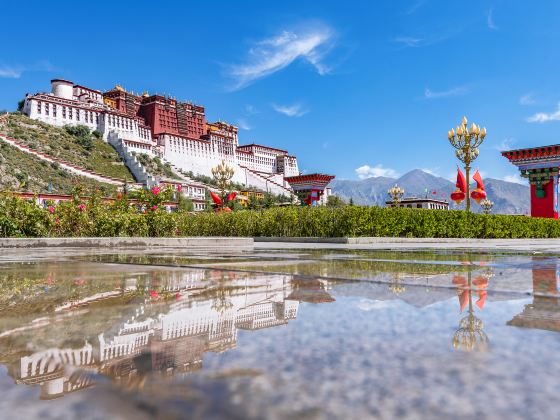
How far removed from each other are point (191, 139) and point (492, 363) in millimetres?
95718

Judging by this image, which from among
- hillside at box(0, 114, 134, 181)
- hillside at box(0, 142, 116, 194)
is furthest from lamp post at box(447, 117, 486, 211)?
hillside at box(0, 114, 134, 181)

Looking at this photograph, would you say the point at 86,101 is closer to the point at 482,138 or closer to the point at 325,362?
the point at 482,138

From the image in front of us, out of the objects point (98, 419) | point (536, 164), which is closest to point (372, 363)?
point (98, 419)

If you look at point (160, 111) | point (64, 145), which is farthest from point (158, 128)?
point (64, 145)

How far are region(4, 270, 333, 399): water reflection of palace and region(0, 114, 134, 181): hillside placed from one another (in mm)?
77499

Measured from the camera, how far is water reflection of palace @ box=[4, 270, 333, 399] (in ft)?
3.50

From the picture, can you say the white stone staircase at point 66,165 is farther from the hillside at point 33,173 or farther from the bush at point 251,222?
the bush at point 251,222

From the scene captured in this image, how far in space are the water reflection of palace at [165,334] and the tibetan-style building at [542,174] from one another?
31.7m

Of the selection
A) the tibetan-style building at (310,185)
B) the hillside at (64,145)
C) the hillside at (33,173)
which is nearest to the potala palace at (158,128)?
the hillside at (64,145)

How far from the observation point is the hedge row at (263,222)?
920 cm

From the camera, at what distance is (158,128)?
94.1 m

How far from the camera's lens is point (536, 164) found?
29.8 metres

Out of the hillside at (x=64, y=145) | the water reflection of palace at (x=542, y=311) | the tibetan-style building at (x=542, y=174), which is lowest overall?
the water reflection of palace at (x=542, y=311)

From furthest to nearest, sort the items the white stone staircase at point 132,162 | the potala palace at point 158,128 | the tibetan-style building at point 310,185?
the potala palace at point 158,128 < the white stone staircase at point 132,162 < the tibetan-style building at point 310,185
